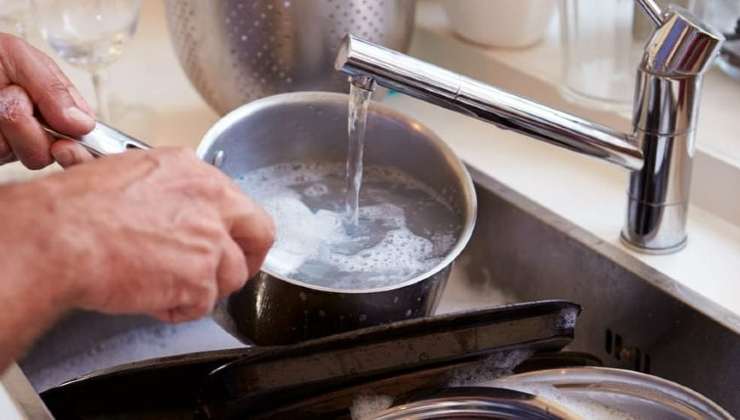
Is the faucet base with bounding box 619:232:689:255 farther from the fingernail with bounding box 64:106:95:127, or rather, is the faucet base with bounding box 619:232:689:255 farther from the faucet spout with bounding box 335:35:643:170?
the fingernail with bounding box 64:106:95:127

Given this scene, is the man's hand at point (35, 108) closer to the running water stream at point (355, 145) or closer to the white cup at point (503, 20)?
the running water stream at point (355, 145)

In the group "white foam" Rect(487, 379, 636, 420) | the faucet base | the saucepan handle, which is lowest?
"white foam" Rect(487, 379, 636, 420)

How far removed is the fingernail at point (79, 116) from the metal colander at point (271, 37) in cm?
19

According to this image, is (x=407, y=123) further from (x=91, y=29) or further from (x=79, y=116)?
(x=91, y=29)

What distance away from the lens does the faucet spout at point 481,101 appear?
2.02 feet

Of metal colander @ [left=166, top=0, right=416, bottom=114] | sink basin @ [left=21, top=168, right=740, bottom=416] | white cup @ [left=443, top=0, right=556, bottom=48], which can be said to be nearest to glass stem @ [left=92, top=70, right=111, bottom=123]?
metal colander @ [left=166, top=0, right=416, bottom=114]

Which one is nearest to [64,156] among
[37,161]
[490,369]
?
[37,161]

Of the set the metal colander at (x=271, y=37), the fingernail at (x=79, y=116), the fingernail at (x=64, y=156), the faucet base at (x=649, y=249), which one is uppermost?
the metal colander at (x=271, y=37)

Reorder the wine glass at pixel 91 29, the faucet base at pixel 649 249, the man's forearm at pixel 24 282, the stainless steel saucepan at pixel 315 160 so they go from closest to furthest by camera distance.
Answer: the man's forearm at pixel 24 282 < the stainless steel saucepan at pixel 315 160 < the faucet base at pixel 649 249 < the wine glass at pixel 91 29

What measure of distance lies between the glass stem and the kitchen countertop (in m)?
0.02

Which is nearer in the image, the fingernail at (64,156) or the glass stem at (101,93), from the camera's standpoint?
the fingernail at (64,156)

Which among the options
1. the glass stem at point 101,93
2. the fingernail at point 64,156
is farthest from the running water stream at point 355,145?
the glass stem at point 101,93

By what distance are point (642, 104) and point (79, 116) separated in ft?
1.33

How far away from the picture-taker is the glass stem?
94 cm
